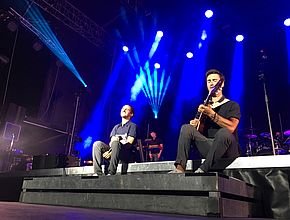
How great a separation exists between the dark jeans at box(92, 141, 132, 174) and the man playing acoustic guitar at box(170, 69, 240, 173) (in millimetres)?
926

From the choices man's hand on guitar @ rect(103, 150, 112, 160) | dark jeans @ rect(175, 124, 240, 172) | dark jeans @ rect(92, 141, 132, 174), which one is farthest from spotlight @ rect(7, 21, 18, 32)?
dark jeans @ rect(175, 124, 240, 172)

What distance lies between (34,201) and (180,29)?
6.63 m

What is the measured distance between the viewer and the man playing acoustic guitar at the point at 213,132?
6.58ft

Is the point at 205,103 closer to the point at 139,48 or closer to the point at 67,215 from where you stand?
the point at 67,215

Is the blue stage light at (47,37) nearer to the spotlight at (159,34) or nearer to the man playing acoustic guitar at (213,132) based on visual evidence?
the spotlight at (159,34)

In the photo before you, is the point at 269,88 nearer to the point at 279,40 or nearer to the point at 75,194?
the point at 279,40

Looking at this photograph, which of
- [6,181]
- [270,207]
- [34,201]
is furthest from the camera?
[6,181]

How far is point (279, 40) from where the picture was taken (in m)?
6.95

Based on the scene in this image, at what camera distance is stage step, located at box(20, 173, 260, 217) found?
1.61m

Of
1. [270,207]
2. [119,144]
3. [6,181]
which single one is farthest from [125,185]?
[6,181]

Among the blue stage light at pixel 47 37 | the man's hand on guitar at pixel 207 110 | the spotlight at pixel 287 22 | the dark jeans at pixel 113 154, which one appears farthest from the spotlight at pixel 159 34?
the man's hand on guitar at pixel 207 110

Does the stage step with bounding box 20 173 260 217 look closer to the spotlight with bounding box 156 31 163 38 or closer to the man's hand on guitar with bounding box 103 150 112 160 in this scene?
the man's hand on guitar with bounding box 103 150 112 160

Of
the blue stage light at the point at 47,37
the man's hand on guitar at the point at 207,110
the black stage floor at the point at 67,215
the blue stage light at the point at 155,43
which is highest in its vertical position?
the blue stage light at the point at 155,43

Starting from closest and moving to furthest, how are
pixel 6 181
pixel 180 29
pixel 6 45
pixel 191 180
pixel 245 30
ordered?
pixel 191 180 → pixel 6 181 → pixel 6 45 → pixel 245 30 → pixel 180 29
